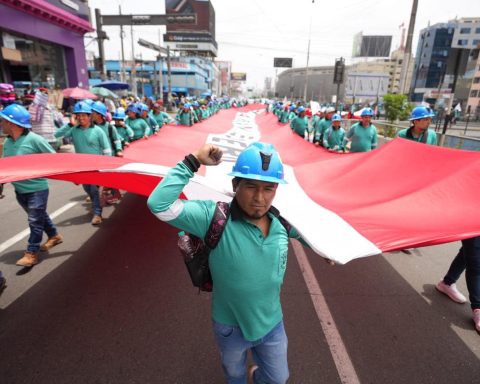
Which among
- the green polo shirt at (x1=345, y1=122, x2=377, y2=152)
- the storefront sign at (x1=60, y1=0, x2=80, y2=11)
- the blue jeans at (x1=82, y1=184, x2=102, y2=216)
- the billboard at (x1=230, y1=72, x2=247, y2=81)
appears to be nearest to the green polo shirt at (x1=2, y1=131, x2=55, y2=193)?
the blue jeans at (x1=82, y1=184, x2=102, y2=216)

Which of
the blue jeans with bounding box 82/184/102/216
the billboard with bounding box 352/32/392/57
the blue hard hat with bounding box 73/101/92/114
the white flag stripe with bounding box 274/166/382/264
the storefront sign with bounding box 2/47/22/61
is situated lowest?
the blue jeans with bounding box 82/184/102/216

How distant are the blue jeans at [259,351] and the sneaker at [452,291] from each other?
9.06 ft

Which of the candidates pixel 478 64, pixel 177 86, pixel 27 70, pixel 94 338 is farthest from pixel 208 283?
pixel 478 64

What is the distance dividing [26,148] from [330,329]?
3943 mm

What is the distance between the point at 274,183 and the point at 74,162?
1997mm

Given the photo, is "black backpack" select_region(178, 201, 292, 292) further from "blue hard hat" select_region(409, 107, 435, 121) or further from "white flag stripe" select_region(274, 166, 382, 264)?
"blue hard hat" select_region(409, 107, 435, 121)

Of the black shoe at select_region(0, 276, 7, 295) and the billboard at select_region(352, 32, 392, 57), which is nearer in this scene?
the black shoe at select_region(0, 276, 7, 295)

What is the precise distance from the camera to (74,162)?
2.74 metres

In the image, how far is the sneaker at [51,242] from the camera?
14.5 feet

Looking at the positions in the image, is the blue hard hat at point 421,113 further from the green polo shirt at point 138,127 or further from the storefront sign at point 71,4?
the storefront sign at point 71,4

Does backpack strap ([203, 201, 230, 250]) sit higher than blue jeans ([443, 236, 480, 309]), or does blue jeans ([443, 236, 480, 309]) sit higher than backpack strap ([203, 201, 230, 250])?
backpack strap ([203, 201, 230, 250])

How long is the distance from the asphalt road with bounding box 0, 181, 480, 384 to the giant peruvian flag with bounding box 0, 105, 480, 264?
42.6 inches

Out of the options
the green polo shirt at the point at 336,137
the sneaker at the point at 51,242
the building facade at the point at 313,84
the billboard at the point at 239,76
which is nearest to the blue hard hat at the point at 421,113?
the green polo shirt at the point at 336,137

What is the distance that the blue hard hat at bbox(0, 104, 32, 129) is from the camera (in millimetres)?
3502
